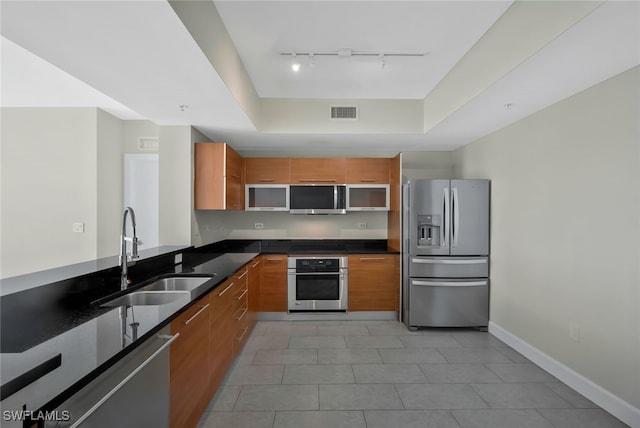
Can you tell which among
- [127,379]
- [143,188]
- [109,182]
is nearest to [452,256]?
[127,379]

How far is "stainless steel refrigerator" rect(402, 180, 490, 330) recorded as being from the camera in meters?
3.64

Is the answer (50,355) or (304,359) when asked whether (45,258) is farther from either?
(50,355)

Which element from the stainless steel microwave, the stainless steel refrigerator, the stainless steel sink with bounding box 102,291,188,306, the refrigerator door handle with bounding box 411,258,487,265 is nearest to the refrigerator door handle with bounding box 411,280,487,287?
the stainless steel refrigerator

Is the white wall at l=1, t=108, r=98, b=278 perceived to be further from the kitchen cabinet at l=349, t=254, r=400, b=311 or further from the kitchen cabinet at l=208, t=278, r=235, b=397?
the kitchen cabinet at l=349, t=254, r=400, b=311

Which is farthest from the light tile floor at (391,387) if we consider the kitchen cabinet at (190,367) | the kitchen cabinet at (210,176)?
the kitchen cabinet at (210,176)

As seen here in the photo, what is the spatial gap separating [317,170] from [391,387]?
9.09 ft

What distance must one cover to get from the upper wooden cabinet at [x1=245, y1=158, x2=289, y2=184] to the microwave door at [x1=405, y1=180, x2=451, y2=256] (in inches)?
68.4

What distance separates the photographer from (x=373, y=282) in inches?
160

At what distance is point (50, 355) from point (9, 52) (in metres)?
3.09

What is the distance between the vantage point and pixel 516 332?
318 centimetres

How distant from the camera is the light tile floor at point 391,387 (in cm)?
209

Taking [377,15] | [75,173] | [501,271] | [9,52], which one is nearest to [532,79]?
[377,15]

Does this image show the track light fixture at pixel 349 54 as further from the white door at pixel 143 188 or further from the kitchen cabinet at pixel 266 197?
the white door at pixel 143 188

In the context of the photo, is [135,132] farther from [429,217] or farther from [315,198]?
[429,217]
